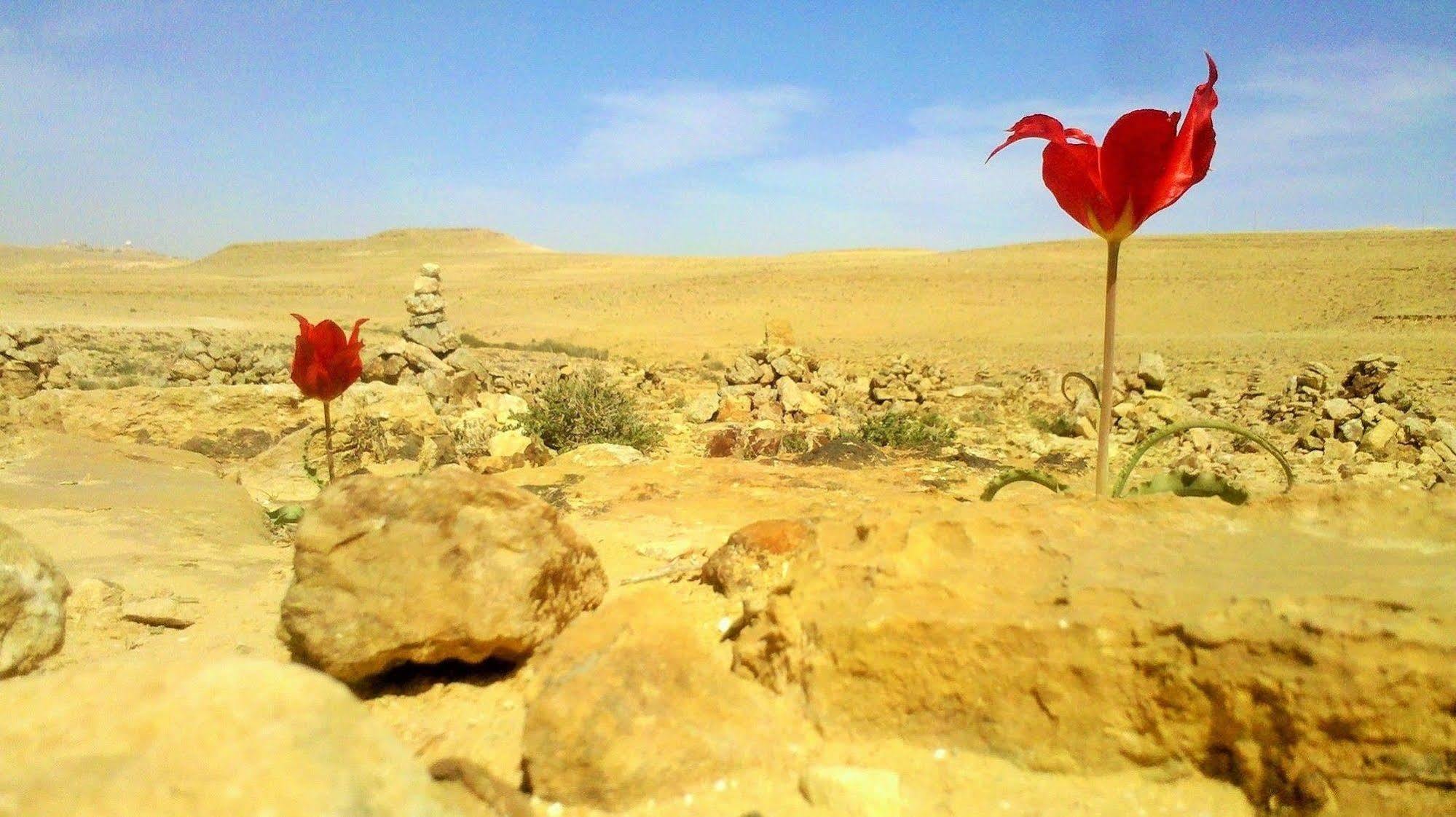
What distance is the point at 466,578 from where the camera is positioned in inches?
89.1

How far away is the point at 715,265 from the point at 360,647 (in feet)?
156

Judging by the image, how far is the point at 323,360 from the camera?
14.0 feet

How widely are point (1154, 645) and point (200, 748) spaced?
1.56 meters

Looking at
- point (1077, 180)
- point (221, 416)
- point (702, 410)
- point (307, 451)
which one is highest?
point (1077, 180)

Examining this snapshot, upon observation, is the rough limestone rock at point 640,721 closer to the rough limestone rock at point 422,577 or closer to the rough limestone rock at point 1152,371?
the rough limestone rock at point 422,577

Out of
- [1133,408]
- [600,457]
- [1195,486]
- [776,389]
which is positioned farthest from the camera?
[776,389]

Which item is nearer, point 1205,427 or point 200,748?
point 200,748

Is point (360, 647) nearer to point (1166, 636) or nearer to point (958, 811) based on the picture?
Answer: point (958, 811)

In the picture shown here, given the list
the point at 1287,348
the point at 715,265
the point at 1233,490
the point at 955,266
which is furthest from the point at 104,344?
the point at 715,265

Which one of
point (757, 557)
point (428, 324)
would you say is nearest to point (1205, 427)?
point (757, 557)

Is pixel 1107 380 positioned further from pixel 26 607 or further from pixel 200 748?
pixel 26 607

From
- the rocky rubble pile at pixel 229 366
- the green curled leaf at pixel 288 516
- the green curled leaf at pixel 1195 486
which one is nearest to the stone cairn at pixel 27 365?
the rocky rubble pile at pixel 229 366

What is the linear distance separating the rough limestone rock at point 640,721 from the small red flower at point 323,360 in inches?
101

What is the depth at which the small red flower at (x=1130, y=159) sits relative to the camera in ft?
7.83
